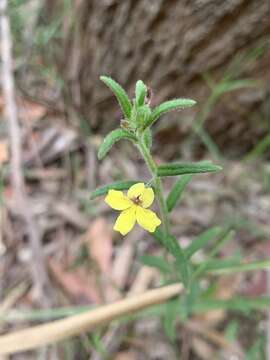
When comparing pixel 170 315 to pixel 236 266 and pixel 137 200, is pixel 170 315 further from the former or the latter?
pixel 137 200

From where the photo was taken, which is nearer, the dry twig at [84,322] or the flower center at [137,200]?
the flower center at [137,200]

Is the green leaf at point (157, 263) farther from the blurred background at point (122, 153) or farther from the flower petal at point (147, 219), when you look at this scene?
the flower petal at point (147, 219)

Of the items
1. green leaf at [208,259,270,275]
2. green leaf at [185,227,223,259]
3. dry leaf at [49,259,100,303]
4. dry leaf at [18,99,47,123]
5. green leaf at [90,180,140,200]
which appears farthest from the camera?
dry leaf at [18,99,47,123]

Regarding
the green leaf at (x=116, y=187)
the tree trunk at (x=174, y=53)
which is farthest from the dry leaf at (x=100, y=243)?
the green leaf at (x=116, y=187)

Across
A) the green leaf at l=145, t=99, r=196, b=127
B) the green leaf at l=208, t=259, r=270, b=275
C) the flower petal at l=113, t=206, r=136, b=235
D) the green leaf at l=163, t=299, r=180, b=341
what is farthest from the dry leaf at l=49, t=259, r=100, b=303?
the green leaf at l=145, t=99, r=196, b=127

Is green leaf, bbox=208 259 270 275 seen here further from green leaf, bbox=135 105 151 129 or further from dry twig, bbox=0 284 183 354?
green leaf, bbox=135 105 151 129

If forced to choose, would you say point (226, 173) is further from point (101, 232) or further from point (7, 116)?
point (7, 116)

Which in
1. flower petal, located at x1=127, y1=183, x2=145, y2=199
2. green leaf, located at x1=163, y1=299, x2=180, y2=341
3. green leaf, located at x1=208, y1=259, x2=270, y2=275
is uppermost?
flower petal, located at x1=127, y1=183, x2=145, y2=199
